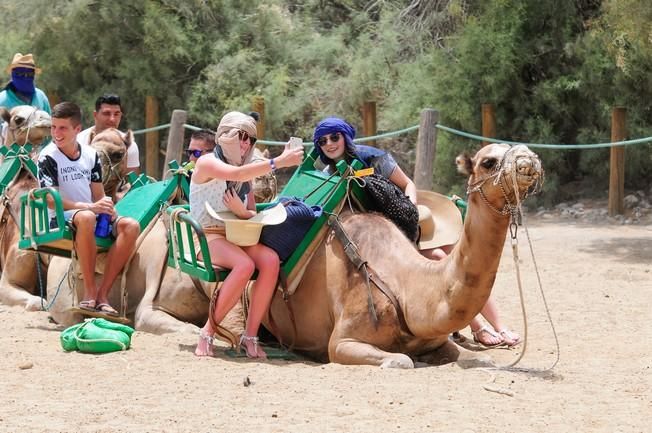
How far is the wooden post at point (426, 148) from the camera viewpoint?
38.3 ft

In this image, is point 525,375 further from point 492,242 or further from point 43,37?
point 43,37

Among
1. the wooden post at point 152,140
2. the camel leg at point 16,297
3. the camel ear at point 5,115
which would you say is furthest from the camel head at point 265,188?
the wooden post at point 152,140

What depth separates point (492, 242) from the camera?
570 cm

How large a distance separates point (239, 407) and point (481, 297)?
143 cm

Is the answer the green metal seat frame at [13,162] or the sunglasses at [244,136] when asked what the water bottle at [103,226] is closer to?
the green metal seat frame at [13,162]

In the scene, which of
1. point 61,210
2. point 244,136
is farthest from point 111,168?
point 244,136

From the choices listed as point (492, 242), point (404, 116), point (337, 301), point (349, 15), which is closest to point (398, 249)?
point (337, 301)

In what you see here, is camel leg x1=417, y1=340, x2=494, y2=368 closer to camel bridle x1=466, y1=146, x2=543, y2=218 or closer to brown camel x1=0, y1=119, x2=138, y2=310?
camel bridle x1=466, y1=146, x2=543, y2=218

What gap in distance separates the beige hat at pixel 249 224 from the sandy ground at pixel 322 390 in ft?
2.28

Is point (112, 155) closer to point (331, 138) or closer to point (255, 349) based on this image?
point (331, 138)

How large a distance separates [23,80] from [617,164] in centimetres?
734

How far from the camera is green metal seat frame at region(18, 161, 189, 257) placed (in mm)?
7598

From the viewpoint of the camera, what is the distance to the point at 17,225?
29.8 feet

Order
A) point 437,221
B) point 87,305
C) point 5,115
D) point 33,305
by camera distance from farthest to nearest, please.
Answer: point 5,115 → point 33,305 → point 87,305 → point 437,221
